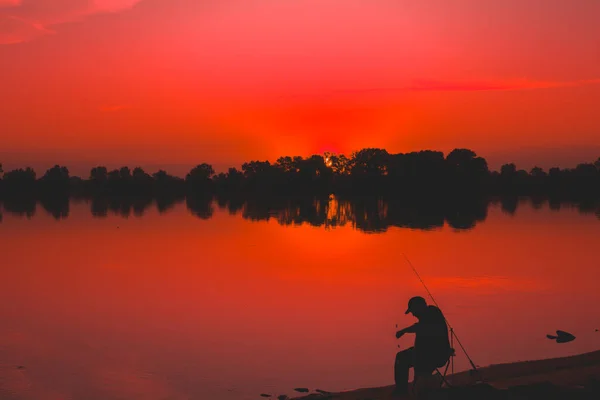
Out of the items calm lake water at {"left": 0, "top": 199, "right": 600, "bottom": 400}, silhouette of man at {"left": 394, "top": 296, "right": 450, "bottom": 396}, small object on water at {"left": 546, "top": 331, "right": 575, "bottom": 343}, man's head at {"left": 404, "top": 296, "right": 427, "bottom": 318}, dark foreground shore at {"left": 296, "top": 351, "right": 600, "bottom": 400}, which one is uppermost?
man's head at {"left": 404, "top": 296, "right": 427, "bottom": 318}

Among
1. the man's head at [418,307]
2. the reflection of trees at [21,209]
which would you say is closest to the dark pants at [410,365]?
the man's head at [418,307]

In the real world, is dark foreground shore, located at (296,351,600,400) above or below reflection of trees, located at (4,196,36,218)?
above

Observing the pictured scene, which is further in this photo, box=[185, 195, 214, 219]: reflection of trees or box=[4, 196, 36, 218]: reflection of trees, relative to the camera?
box=[185, 195, 214, 219]: reflection of trees

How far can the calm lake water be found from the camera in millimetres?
13117

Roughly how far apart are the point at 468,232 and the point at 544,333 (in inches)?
1307

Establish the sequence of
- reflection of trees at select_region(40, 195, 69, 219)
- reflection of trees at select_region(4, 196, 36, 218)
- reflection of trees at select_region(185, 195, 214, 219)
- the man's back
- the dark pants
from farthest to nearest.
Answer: reflection of trees at select_region(185, 195, 214, 219), reflection of trees at select_region(4, 196, 36, 218), reflection of trees at select_region(40, 195, 69, 219), the dark pants, the man's back

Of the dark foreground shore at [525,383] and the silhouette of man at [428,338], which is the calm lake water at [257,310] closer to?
the dark foreground shore at [525,383]

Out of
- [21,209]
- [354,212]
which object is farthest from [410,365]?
[21,209]

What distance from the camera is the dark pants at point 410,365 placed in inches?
386

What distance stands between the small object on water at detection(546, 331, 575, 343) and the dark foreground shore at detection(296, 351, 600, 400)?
2390 millimetres

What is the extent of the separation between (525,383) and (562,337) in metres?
5.63

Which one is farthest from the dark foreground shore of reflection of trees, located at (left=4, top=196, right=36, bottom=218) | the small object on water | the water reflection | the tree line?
the tree line

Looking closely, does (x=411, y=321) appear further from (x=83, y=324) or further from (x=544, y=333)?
(x=83, y=324)

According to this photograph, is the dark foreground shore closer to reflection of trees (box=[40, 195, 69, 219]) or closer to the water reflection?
the water reflection
